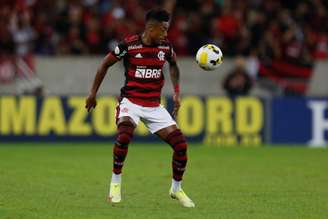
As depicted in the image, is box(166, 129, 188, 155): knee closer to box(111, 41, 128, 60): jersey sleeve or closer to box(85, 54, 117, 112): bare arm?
box(85, 54, 117, 112): bare arm

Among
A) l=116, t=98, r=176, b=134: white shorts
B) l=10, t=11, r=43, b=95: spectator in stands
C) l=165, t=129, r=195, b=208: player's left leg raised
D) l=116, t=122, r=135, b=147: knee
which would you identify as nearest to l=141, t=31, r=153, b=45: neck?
l=116, t=98, r=176, b=134: white shorts

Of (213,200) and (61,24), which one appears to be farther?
(61,24)

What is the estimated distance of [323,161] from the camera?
16.2 meters

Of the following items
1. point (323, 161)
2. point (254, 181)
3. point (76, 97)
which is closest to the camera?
point (254, 181)

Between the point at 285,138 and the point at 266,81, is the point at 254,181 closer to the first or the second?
the point at 285,138

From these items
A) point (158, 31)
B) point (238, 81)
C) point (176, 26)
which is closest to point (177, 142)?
point (158, 31)

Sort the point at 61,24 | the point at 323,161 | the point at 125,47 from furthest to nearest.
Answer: the point at 61,24, the point at 323,161, the point at 125,47

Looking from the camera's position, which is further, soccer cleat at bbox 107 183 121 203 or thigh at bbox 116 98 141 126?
thigh at bbox 116 98 141 126

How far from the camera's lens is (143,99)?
1011 centimetres

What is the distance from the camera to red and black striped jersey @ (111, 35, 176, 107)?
1005 centimetres

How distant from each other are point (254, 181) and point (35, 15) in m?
11.0

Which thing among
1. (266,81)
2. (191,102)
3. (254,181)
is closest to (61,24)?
(191,102)

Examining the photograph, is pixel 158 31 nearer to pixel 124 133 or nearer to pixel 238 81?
pixel 124 133

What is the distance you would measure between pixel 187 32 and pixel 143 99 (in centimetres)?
1164
